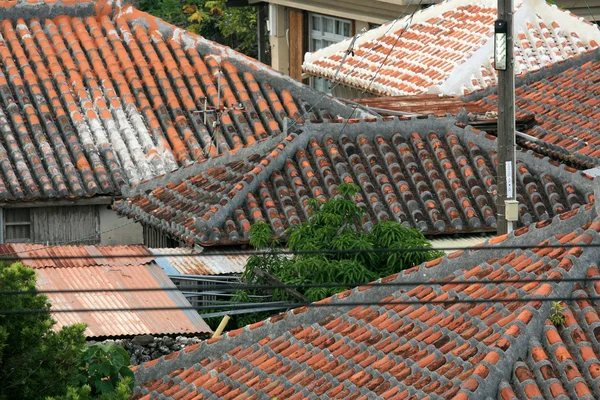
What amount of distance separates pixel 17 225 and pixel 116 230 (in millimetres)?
1557

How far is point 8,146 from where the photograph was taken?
75.4ft

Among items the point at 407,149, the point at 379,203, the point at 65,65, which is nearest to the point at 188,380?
the point at 379,203

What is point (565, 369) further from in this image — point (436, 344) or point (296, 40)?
point (296, 40)

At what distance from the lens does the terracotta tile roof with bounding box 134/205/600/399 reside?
12.0 meters

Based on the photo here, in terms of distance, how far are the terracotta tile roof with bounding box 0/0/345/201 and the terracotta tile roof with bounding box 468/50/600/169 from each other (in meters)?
3.28

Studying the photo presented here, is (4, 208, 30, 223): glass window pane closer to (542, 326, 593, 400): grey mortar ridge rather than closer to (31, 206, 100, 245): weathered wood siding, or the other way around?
(31, 206, 100, 245): weathered wood siding

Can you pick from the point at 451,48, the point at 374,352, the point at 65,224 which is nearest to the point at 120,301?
the point at 374,352

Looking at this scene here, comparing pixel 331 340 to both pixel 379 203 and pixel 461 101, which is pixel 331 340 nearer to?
pixel 379 203

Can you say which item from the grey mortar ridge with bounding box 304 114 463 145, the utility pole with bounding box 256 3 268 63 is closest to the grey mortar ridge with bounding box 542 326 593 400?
the grey mortar ridge with bounding box 304 114 463 145

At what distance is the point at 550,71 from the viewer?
25906 mm

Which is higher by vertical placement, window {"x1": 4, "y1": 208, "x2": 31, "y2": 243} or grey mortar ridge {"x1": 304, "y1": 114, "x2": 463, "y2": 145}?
grey mortar ridge {"x1": 304, "y1": 114, "x2": 463, "y2": 145}

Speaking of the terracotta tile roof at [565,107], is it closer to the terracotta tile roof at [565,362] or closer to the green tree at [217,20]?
the terracotta tile roof at [565,362]

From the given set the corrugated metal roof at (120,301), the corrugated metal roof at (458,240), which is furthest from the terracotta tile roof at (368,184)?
the corrugated metal roof at (120,301)

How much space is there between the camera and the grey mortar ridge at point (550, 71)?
1007 inches
